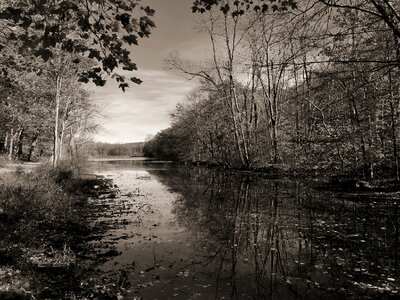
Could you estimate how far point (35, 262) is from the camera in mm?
6914

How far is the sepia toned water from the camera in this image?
6.07m

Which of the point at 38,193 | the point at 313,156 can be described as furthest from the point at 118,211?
the point at 313,156

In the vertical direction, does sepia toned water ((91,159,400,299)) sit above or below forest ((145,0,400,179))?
below

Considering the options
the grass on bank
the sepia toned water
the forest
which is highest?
the forest

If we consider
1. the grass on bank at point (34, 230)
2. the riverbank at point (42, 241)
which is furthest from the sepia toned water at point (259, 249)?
the grass on bank at point (34, 230)

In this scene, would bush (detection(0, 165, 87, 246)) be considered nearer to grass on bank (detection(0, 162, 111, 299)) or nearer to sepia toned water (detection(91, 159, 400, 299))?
grass on bank (detection(0, 162, 111, 299))

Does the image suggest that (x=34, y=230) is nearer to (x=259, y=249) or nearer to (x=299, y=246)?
(x=259, y=249)

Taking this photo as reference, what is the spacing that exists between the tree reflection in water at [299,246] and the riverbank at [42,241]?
113 inches

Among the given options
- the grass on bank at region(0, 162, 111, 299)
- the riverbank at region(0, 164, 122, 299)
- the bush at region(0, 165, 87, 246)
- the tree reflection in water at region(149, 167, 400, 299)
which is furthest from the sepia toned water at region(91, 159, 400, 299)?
the bush at region(0, 165, 87, 246)

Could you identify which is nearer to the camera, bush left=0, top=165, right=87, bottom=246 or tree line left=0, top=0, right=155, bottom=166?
tree line left=0, top=0, right=155, bottom=166

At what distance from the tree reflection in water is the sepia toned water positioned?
0.02 m

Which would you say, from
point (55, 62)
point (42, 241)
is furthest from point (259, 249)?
point (55, 62)

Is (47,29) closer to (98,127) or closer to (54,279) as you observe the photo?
(54,279)

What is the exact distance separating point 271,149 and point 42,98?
A: 2344cm
